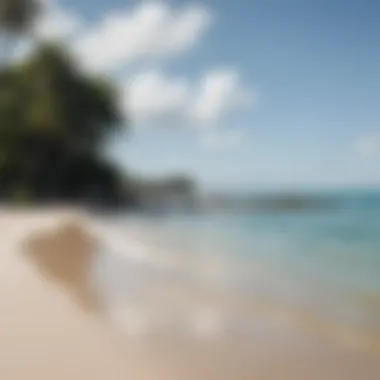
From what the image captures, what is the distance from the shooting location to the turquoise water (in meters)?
1.13

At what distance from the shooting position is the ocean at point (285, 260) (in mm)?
1129

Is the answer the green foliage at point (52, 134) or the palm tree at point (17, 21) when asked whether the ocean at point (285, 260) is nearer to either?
the green foliage at point (52, 134)

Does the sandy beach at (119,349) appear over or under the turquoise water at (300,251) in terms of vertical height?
under

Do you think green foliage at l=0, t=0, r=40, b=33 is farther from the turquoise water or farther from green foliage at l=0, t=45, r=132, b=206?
the turquoise water

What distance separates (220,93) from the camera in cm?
112

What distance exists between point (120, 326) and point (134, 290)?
79 mm

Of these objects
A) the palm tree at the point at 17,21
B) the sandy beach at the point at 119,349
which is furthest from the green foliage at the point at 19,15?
the sandy beach at the point at 119,349

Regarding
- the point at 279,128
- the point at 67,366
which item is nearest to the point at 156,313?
the point at 67,366

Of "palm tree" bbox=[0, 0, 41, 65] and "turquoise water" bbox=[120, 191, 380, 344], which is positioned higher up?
"palm tree" bbox=[0, 0, 41, 65]

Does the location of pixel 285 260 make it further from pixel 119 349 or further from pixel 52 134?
pixel 52 134

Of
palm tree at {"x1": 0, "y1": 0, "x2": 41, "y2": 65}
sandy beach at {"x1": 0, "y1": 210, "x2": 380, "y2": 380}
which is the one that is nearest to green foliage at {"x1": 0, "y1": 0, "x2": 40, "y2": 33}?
palm tree at {"x1": 0, "y1": 0, "x2": 41, "y2": 65}

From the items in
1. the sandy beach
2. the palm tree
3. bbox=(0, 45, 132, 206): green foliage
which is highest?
the palm tree

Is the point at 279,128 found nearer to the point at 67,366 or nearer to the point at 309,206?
the point at 309,206

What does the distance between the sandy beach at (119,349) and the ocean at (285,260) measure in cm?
5
